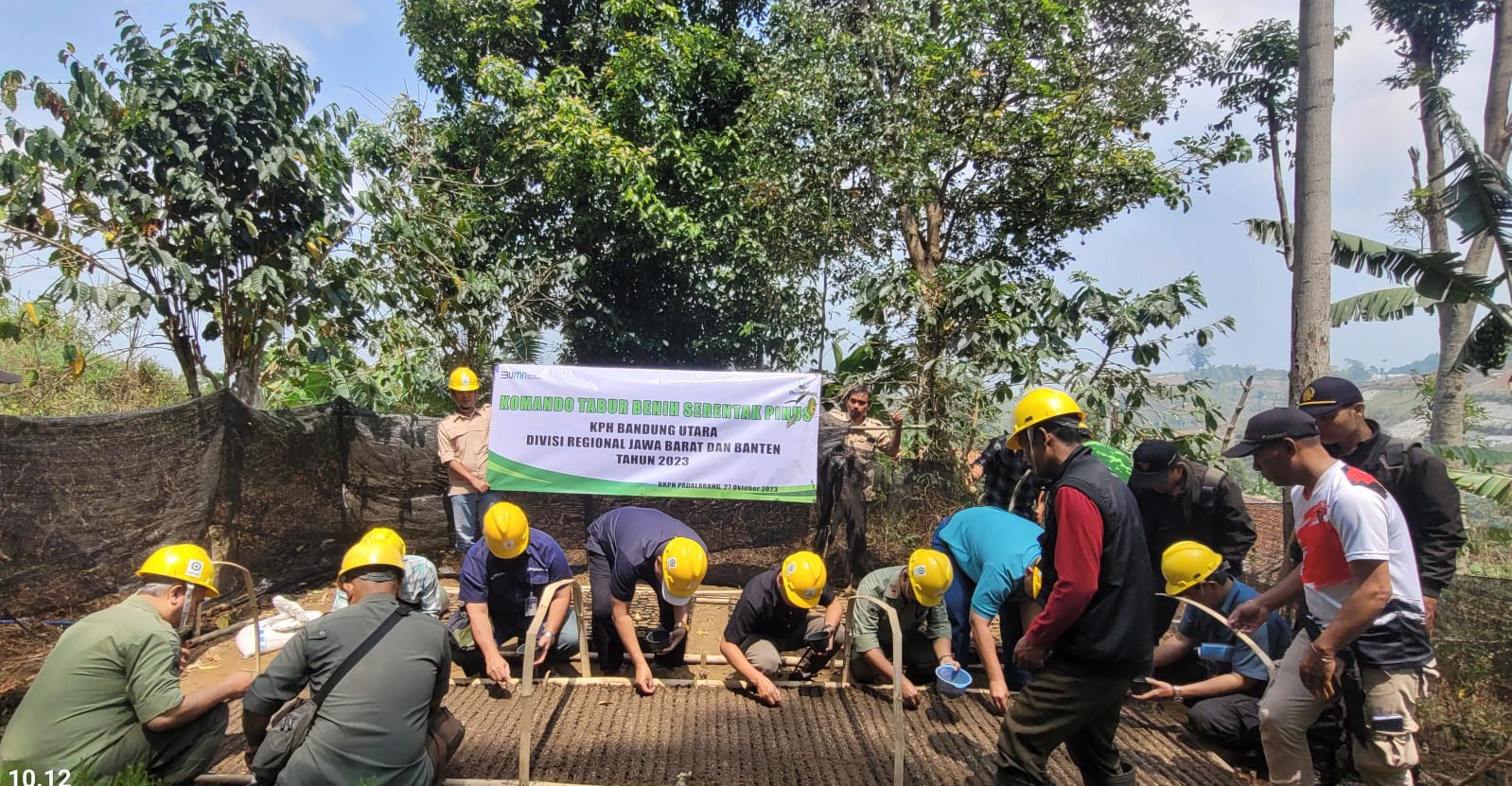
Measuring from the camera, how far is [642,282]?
9586 millimetres

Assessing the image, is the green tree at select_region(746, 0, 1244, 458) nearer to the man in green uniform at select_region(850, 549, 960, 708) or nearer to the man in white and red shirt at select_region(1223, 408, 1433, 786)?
the man in green uniform at select_region(850, 549, 960, 708)

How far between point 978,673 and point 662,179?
254 inches

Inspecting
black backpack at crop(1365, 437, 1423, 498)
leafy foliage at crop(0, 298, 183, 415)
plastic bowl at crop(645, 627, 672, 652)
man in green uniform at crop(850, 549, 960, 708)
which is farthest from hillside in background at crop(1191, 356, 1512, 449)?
leafy foliage at crop(0, 298, 183, 415)

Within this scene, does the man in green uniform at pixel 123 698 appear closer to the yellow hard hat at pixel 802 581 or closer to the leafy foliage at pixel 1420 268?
the yellow hard hat at pixel 802 581

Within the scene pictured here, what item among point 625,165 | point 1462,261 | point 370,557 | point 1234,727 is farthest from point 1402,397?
point 370,557

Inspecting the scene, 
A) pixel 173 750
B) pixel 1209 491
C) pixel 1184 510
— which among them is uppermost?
pixel 1209 491

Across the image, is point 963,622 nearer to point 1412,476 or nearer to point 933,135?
point 1412,476

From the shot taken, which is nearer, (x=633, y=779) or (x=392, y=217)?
(x=633, y=779)

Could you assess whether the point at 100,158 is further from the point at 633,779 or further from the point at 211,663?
the point at 633,779

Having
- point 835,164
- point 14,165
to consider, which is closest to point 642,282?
point 835,164

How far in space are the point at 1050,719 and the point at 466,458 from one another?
4.55 metres

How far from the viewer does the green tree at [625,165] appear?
833cm

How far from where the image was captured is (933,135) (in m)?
7.45

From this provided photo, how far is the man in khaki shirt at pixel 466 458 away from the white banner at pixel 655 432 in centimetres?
9
